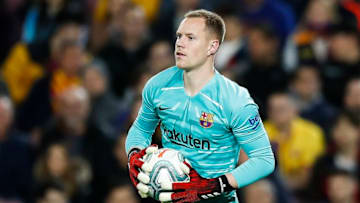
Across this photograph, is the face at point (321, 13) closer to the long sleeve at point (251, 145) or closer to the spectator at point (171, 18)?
the spectator at point (171, 18)

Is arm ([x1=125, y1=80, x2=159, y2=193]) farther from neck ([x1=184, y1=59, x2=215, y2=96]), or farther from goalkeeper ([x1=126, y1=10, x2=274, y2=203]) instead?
neck ([x1=184, y1=59, x2=215, y2=96])

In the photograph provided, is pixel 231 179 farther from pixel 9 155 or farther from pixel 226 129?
pixel 9 155

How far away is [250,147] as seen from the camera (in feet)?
16.5

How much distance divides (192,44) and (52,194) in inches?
138

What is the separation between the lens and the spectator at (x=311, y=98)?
887cm

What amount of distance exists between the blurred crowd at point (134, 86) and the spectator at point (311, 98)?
0.01 m

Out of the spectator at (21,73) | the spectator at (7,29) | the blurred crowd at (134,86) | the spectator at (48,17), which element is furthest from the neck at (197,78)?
the spectator at (7,29)

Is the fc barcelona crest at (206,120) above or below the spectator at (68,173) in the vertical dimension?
above

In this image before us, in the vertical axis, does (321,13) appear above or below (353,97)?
above

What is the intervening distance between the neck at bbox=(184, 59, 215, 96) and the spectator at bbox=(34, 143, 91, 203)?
3.32m

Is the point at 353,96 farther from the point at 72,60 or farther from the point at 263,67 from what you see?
the point at 72,60

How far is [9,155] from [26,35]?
7.51 ft

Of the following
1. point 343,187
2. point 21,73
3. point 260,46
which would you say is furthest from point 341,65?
point 21,73

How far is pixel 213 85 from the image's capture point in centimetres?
515
